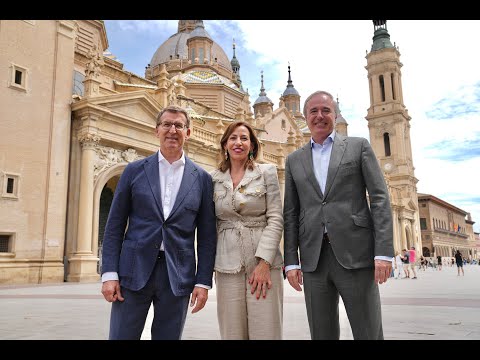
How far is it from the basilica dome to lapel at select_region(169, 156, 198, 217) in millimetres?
51278

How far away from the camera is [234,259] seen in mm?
3094

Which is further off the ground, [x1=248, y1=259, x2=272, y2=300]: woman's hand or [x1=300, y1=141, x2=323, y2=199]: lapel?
[x1=300, y1=141, x2=323, y2=199]: lapel

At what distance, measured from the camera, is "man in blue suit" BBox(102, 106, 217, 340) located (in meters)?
2.96

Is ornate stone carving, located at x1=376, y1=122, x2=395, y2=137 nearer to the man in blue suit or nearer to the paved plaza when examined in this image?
the paved plaza

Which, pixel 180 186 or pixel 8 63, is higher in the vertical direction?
pixel 8 63

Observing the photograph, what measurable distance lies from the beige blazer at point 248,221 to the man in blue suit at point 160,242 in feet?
0.28

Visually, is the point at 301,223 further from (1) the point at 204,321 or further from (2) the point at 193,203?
(1) the point at 204,321

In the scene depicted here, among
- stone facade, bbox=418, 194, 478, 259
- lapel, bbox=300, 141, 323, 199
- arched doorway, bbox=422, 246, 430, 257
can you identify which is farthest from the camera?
stone facade, bbox=418, 194, 478, 259

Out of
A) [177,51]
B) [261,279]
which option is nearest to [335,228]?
[261,279]

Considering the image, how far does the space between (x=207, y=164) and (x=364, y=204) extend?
2175 centimetres

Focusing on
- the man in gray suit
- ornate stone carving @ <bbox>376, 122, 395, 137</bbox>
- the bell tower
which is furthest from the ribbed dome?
the man in gray suit
